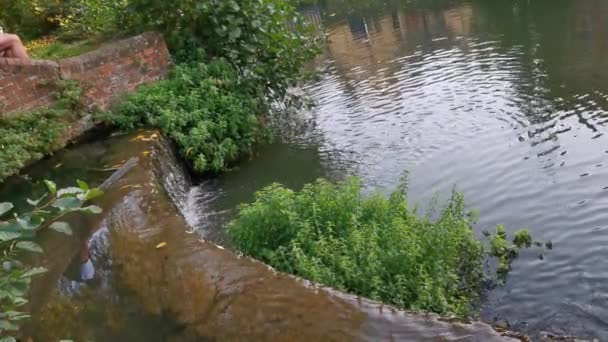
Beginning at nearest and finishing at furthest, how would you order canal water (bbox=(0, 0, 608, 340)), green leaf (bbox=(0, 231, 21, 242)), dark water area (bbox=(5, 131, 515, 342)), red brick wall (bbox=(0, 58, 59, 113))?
green leaf (bbox=(0, 231, 21, 242))
dark water area (bbox=(5, 131, 515, 342))
canal water (bbox=(0, 0, 608, 340))
red brick wall (bbox=(0, 58, 59, 113))

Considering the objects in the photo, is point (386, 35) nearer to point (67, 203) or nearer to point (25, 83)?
point (25, 83)

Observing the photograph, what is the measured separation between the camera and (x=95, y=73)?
30.1ft

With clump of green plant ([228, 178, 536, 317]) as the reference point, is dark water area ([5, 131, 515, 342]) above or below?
above

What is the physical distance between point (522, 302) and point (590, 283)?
616 mm

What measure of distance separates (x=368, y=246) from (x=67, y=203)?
11.4 ft

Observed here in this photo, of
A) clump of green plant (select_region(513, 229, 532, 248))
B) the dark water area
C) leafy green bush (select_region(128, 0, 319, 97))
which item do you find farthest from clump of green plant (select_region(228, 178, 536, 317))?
leafy green bush (select_region(128, 0, 319, 97))

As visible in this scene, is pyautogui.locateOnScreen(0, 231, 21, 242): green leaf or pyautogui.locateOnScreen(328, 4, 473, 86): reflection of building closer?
pyautogui.locateOnScreen(0, 231, 21, 242): green leaf

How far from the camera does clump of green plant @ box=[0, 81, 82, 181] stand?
25.1ft

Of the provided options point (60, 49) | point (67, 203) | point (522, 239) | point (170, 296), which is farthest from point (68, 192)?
point (60, 49)

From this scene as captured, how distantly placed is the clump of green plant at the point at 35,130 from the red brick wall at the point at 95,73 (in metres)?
0.17

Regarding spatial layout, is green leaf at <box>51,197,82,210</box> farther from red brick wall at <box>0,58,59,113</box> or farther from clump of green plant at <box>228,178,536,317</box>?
red brick wall at <box>0,58,59,113</box>

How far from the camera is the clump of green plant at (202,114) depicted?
8.38m

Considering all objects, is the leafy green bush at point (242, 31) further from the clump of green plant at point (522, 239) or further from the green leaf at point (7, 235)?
the green leaf at point (7, 235)

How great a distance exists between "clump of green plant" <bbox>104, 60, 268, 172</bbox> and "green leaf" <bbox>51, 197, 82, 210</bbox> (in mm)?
6313
